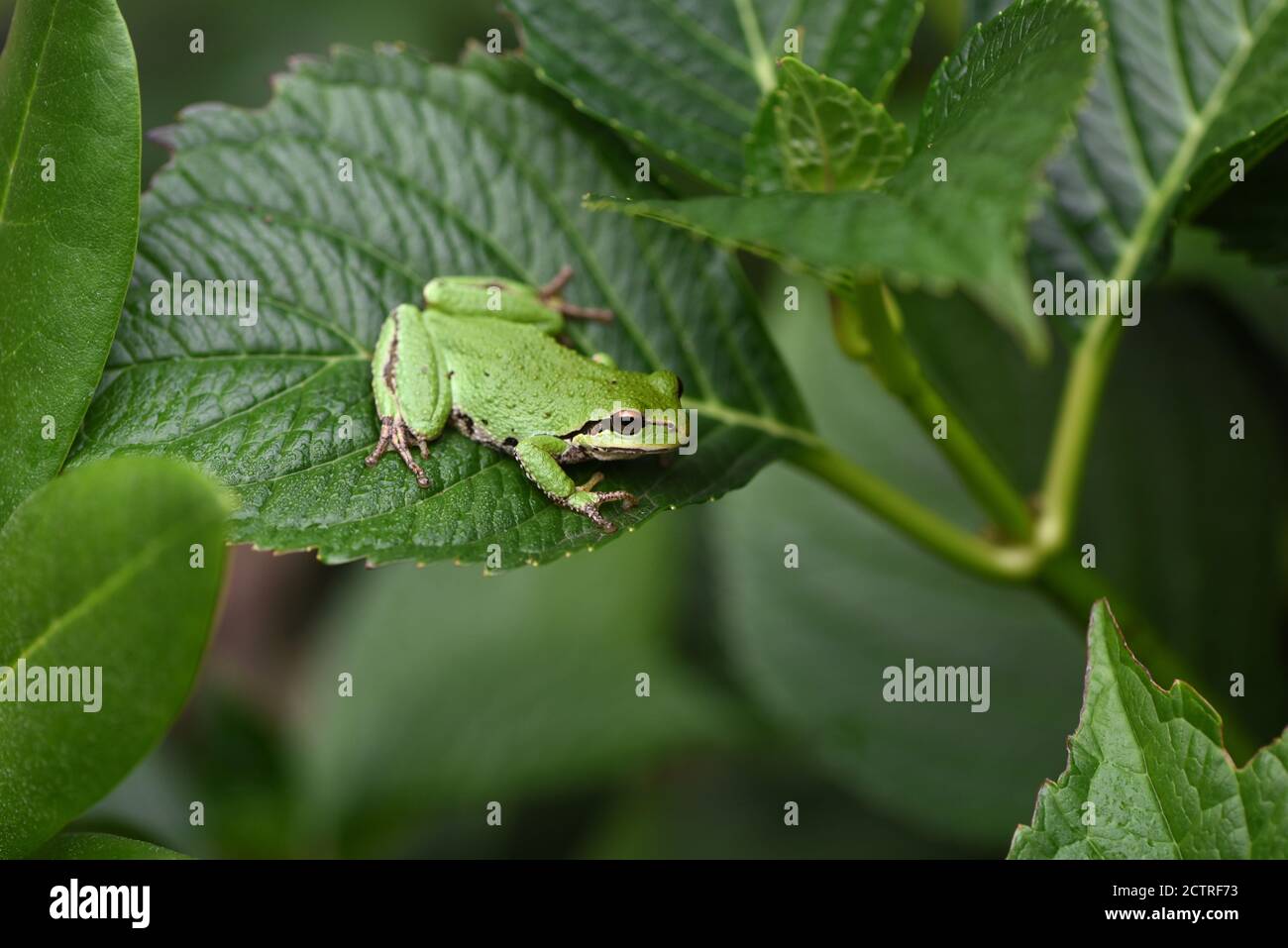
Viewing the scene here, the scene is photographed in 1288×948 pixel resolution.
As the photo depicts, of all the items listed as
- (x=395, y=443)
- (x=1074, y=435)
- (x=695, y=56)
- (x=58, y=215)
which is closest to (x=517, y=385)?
(x=395, y=443)

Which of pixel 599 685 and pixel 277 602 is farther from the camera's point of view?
pixel 277 602

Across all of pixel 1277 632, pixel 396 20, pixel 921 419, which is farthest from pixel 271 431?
pixel 396 20

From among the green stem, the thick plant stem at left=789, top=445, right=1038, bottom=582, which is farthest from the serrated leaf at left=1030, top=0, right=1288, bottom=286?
the thick plant stem at left=789, top=445, right=1038, bottom=582

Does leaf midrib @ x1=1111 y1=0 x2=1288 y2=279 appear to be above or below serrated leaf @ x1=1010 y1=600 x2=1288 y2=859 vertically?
above

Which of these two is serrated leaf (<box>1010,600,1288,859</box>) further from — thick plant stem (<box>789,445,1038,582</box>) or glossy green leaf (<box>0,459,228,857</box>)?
glossy green leaf (<box>0,459,228,857</box>)

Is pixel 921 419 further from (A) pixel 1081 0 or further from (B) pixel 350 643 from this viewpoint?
(B) pixel 350 643

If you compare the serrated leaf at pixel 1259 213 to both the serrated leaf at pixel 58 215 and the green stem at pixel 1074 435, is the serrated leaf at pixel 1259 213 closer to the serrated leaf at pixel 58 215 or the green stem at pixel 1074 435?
the green stem at pixel 1074 435
